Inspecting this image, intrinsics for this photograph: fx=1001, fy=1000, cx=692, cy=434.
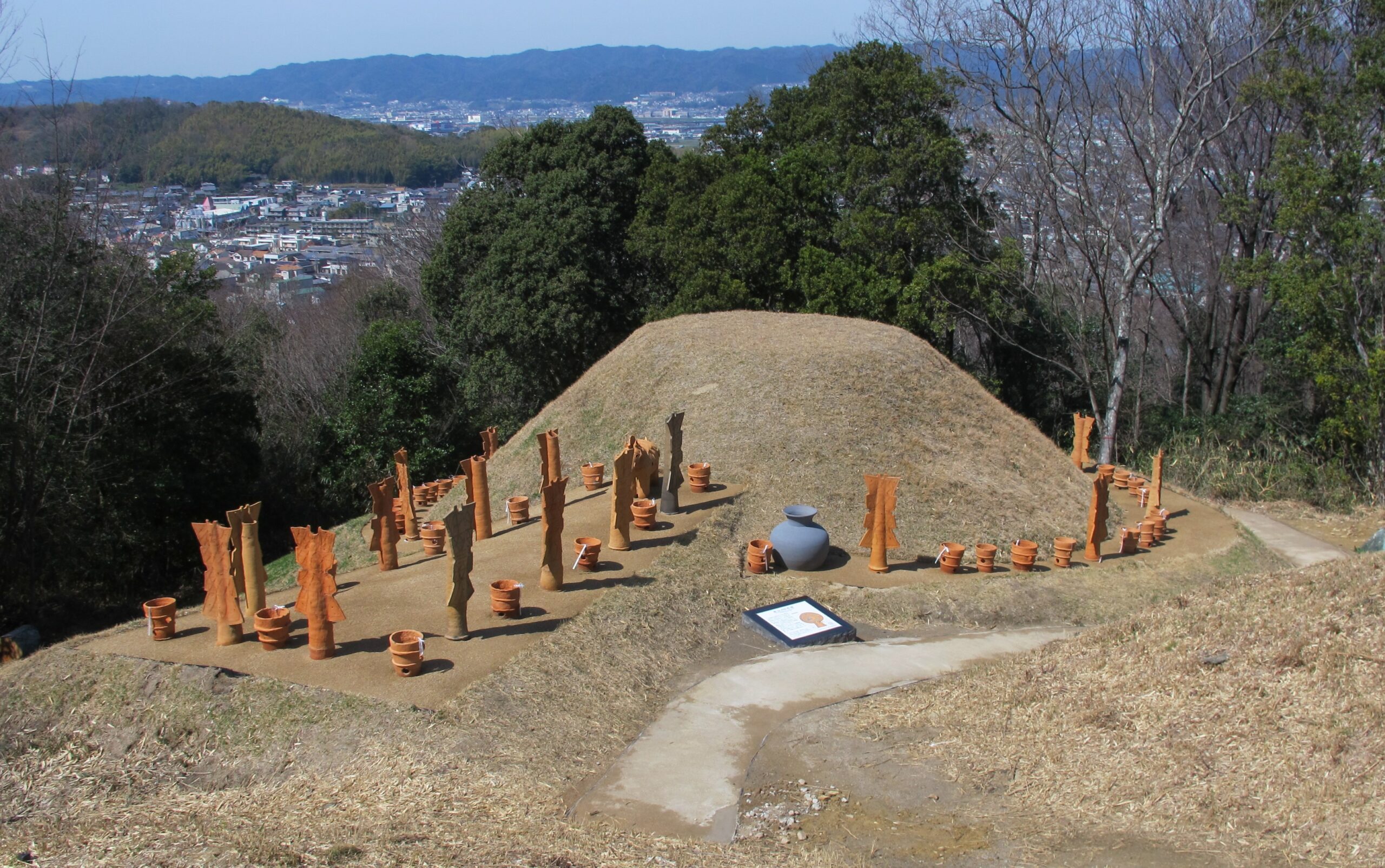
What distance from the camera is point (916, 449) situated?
15.4 m

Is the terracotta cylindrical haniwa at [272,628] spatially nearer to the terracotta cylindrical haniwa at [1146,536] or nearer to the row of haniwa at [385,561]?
the row of haniwa at [385,561]

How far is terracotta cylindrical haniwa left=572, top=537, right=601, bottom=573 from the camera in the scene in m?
11.5

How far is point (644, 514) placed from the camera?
12992mm

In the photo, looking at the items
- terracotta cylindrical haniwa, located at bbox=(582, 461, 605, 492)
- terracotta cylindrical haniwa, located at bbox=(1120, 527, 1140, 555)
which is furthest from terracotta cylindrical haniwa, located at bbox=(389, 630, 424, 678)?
terracotta cylindrical haniwa, located at bbox=(1120, 527, 1140, 555)

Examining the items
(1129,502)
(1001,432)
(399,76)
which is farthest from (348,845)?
(399,76)

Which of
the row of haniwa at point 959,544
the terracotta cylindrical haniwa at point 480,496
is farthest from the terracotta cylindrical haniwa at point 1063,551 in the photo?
the terracotta cylindrical haniwa at point 480,496

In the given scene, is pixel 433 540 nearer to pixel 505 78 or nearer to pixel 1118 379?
pixel 1118 379

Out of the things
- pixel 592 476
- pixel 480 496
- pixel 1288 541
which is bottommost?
pixel 1288 541

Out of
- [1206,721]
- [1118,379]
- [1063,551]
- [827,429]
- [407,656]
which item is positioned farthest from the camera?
[1118,379]

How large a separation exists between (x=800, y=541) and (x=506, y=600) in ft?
13.2

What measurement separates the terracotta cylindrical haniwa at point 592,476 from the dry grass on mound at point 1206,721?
7.16 meters

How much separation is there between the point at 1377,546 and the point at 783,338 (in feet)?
32.1

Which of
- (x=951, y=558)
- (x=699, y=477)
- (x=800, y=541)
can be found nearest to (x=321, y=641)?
(x=800, y=541)

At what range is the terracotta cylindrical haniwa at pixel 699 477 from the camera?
1441 cm
